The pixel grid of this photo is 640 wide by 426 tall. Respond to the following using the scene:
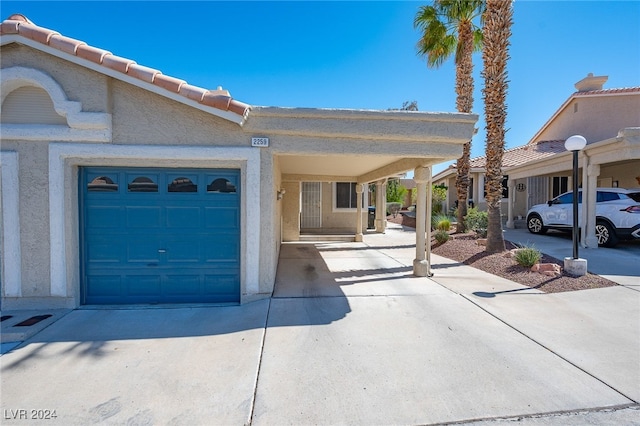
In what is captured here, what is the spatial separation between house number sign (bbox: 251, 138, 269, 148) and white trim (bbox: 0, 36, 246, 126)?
347 millimetres

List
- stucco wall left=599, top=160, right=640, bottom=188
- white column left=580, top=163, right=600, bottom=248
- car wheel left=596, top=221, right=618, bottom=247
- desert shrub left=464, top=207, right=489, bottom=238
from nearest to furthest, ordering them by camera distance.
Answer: white column left=580, top=163, right=600, bottom=248
car wheel left=596, top=221, right=618, bottom=247
desert shrub left=464, top=207, right=489, bottom=238
stucco wall left=599, top=160, right=640, bottom=188

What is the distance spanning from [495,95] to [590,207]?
4.51 m

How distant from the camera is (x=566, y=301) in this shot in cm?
545

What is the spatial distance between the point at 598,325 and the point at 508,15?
28.4 ft

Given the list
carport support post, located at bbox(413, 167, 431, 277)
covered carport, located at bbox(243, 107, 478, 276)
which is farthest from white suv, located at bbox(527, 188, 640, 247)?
covered carport, located at bbox(243, 107, 478, 276)

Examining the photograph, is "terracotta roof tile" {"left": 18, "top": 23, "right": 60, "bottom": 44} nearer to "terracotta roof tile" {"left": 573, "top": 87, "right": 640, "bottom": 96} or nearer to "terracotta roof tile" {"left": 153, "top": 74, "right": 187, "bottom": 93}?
"terracotta roof tile" {"left": 153, "top": 74, "right": 187, "bottom": 93}

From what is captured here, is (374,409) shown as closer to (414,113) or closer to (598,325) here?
(598,325)

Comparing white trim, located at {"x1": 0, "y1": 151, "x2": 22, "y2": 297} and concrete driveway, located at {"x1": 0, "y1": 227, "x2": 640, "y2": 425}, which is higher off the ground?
white trim, located at {"x1": 0, "y1": 151, "x2": 22, "y2": 297}

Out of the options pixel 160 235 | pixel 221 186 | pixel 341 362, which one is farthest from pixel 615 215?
pixel 160 235

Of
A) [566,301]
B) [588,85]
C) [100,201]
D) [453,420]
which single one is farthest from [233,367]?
[588,85]

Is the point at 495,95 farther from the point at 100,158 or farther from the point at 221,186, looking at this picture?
the point at 100,158

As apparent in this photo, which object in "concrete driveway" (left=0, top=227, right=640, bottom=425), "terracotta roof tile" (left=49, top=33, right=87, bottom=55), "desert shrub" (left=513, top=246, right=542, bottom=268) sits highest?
"terracotta roof tile" (left=49, top=33, right=87, bottom=55)

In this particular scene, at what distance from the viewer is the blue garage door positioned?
5207mm

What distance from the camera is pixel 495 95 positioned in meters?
9.31
